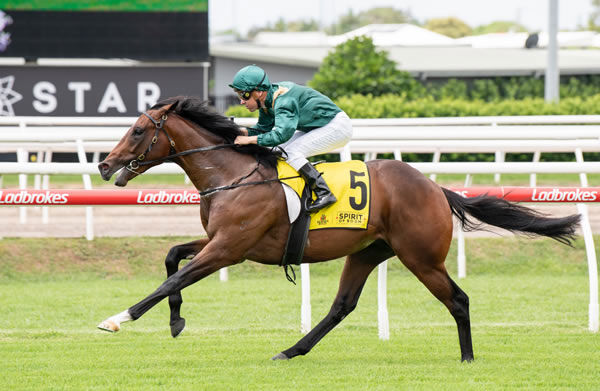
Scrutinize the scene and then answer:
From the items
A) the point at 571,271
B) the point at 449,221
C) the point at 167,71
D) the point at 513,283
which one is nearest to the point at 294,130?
the point at 449,221

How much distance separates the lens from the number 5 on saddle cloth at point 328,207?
5578mm

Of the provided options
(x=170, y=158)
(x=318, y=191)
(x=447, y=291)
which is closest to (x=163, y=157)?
(x=170, y=158)

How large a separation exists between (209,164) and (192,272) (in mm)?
682

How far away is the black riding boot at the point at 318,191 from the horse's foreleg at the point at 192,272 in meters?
0.52

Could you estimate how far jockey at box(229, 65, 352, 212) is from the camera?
215 inches

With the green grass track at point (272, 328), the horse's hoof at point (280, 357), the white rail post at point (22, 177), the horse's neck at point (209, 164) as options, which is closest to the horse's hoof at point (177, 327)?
the green grass track at point (272, 328)

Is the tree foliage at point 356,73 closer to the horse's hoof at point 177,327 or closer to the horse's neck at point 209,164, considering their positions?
the horse's neck at point 209,164

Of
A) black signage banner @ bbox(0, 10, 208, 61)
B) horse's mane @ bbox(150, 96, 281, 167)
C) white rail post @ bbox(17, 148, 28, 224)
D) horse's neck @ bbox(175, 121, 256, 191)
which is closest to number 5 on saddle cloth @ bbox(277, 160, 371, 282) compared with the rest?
horse's mane @ bbox(150, 96, 281, 167)

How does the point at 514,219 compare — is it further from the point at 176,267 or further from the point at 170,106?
the point at 170,106

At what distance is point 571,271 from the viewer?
357 inches

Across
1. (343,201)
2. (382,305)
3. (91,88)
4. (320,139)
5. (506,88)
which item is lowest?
(382,305)

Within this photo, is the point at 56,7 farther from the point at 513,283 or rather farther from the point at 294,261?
the point at 294,261

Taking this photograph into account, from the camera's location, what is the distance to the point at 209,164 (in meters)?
5.64

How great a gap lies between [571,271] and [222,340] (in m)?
4.13
